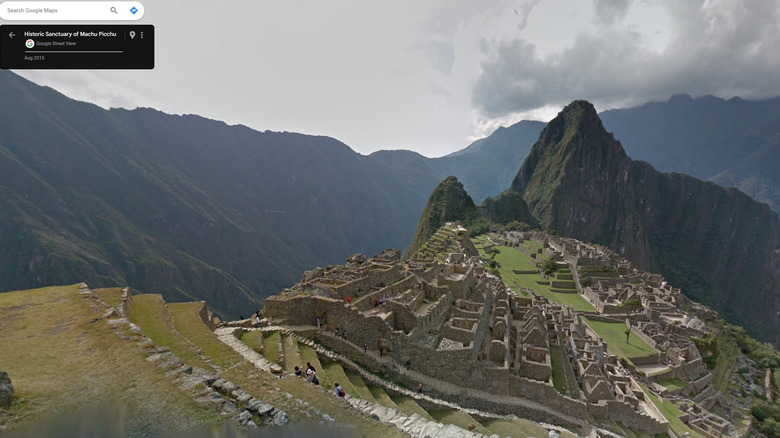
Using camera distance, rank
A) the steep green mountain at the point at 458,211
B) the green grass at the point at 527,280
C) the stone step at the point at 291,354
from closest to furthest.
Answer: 1. the stone step at the point at 291,354
2. the green grass at the point at 527,280
3. the steep green mountain at the point at 458,211

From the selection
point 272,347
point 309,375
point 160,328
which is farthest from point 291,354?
point 160,328

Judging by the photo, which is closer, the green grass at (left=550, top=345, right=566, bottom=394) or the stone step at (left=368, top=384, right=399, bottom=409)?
the stone step at (left=368, top=384, right=399, bottom=409)

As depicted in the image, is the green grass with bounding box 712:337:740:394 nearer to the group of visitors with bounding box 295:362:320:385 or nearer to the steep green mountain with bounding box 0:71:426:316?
the group of visitors with bounding box 295:362:320:385

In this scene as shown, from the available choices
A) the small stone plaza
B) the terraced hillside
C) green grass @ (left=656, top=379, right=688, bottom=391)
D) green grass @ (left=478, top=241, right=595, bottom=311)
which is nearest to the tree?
green grass @ (left=478, top=241, right=595, bottom=311)

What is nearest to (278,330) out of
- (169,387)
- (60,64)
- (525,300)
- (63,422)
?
(169,387)

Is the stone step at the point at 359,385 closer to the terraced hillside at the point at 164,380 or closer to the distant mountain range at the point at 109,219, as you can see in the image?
the terraced hillside at the point at 164,380

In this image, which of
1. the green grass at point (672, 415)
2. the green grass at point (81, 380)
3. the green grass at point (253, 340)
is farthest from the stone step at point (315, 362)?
the green grass at point (672, 415)
